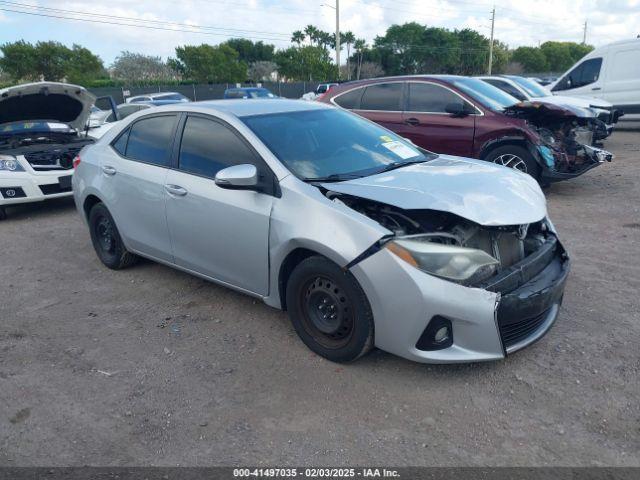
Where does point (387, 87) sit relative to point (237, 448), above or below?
above

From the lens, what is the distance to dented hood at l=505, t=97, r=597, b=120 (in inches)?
287

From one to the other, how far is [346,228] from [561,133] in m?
5.88

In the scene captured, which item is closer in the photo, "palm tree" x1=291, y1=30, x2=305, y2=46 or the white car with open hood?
the white car with open hood

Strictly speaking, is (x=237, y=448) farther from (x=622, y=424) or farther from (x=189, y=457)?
(x=622, y=424)

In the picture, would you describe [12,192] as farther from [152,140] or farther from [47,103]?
[152,140]

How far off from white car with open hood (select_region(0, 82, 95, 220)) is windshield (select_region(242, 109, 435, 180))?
4.77 m

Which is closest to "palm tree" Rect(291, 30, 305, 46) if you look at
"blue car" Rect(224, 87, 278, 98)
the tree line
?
the tree line

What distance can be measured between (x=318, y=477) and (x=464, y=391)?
1048 mm

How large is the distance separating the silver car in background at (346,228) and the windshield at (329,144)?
0.6 inches

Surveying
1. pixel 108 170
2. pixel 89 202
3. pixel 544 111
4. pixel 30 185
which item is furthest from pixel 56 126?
pixel 544 111

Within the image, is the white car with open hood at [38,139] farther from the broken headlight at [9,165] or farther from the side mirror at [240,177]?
the side mirror at [240,177]

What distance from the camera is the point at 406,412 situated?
2.89 meters

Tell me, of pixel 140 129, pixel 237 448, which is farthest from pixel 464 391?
pixel 140 129

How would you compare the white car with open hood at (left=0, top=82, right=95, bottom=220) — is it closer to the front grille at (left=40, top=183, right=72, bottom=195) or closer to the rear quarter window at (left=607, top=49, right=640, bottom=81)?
the front grille at (left=40, top=183, right=72, bottom=195)
